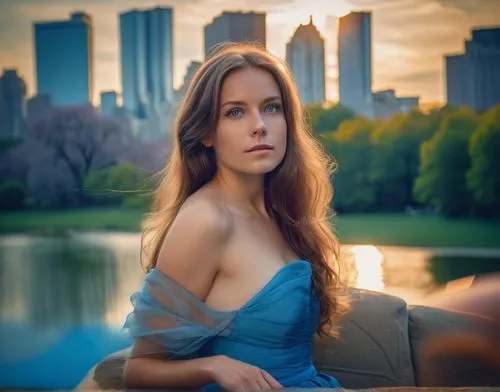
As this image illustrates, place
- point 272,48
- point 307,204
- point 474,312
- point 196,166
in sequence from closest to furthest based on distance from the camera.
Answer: point 196,166
point 307,204
point 474,312
point 272,48

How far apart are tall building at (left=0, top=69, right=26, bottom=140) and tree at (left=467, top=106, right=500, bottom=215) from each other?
167 centimetres

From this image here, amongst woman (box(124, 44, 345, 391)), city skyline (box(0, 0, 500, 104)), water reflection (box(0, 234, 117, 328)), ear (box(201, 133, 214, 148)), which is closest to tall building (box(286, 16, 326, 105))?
city skyline (box(0, 0, 500, 104))

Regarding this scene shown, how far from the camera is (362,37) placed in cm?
259

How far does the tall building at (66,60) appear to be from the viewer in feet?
8.80

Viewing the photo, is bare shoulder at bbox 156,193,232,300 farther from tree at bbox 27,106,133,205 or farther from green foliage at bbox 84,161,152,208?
tree at bbox 27,106,133,205

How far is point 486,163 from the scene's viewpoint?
255cm

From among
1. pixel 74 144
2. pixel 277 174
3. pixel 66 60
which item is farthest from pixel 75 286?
pixel 277 174

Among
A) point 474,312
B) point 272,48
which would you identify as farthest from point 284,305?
point 272,48

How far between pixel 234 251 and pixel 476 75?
1.62 meters

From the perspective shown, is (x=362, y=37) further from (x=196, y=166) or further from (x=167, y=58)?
(x=196, y=166)

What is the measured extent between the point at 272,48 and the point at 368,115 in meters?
0.43

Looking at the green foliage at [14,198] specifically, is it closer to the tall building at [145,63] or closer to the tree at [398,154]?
the tall building at [145,63]

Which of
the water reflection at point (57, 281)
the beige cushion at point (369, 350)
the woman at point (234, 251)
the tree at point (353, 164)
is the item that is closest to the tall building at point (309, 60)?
the tree at point (353, 164)

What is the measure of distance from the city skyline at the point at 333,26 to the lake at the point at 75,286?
22.5 inches
